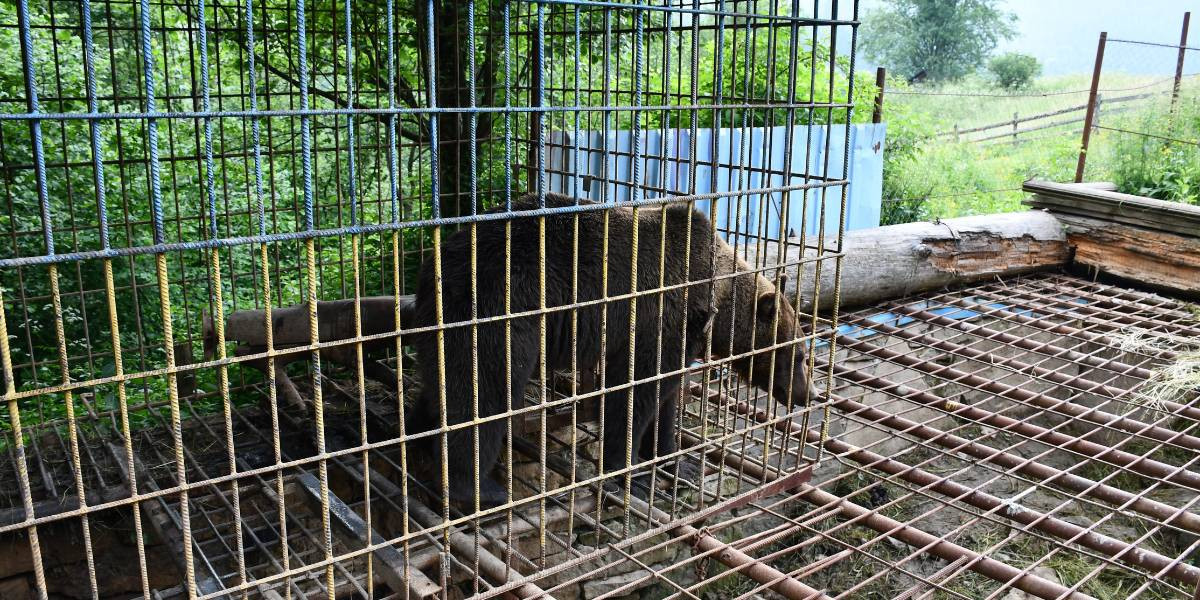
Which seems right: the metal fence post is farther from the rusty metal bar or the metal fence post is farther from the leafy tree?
the leafy tree

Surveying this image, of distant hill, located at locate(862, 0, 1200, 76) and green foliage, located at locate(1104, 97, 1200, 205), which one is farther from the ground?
distant hill, located at locate(862, 0, 1200, 76)

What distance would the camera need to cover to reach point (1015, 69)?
30.2 meters

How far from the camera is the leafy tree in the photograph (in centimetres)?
3234

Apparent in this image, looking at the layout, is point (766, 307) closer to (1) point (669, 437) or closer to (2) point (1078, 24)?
(1) point (669, 437)

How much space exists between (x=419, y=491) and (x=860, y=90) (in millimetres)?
7621

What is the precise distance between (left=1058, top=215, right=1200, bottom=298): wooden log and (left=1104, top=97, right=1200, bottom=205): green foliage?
5.73 ft

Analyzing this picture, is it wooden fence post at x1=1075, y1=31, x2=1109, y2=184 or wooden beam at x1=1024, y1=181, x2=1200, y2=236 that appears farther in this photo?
wooden fence post at x1=1075, y1=31, x2=1109, y2=184

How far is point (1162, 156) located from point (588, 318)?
9021 mm

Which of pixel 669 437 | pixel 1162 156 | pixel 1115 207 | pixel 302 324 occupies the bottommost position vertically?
pixel 669 437

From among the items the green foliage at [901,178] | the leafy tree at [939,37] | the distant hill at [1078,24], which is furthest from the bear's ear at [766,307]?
the distant hill at [1078,24]

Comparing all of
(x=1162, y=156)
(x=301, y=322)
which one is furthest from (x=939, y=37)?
(x=301, y=322)

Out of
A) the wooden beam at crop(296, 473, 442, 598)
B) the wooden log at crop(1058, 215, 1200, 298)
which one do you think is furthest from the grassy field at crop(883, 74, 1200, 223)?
the wooden beam at crop(296, 473, 442, 598)

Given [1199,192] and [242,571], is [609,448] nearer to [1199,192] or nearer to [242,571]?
[242,571]

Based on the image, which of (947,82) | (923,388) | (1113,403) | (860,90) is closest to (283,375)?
(923,388)
